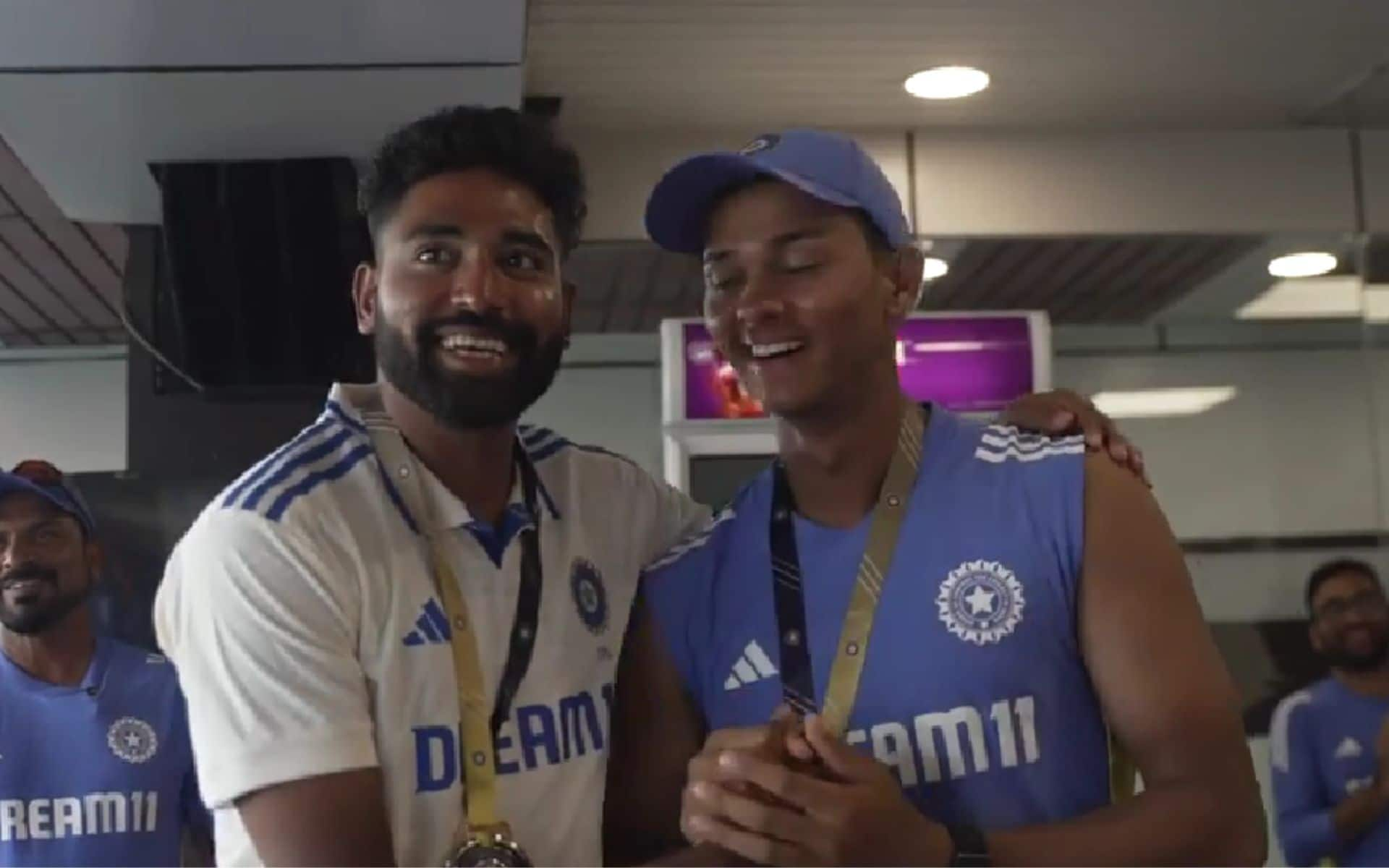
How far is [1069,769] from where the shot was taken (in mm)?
1714

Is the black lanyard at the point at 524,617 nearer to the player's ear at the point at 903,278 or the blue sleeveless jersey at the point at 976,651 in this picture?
the blue sleeveless jersey at the point at 976,651

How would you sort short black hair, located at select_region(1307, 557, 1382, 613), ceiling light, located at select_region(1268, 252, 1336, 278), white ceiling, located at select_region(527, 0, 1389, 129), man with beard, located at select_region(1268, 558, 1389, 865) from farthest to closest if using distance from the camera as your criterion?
1. ceiling light, located at select_region(1268, 252, 1336, 278)
2. short black hair, located at select_region(1307, 557, 1382, 613)
3. man with beard, located at select_region(1268, 558, 1389, 865)
4. white ceiling, located at select_region(527, 0, 1389, 129)

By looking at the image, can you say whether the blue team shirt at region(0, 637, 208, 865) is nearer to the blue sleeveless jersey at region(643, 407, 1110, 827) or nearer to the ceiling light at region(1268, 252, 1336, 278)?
the blue sleeveless jersey at region(643, 407, 1110, 827)

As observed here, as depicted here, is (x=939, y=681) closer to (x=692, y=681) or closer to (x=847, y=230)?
(x=692, y=681)

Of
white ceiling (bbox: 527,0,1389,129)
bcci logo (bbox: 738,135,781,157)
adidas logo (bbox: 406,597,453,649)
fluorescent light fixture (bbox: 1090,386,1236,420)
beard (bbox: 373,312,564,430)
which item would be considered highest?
white ceiling (bbox: 527,0,1389,129)

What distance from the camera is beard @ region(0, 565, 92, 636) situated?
3926 mm

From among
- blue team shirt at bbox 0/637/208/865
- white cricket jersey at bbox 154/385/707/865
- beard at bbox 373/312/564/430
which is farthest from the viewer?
blue team shirt at bbox 0/637/208/865

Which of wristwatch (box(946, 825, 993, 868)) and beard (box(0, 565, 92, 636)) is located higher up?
beard (box(0, 565, 92, 636))

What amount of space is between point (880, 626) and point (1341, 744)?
3855mm

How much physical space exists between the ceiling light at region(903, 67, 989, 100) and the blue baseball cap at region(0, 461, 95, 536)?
8.87ft

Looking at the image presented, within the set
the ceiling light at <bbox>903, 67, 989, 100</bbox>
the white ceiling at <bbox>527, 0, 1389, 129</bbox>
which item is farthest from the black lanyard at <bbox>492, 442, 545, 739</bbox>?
the ceiling light at <bbox>903, 67, 989, 100</bbox>

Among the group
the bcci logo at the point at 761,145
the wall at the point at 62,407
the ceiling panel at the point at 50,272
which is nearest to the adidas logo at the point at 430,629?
the bcci logo at the point at 761,145

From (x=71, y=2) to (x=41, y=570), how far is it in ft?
4.92

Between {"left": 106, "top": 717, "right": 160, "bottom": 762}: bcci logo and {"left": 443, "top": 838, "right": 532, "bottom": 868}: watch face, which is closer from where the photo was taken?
{"left": 443, "top": 838, "right": 532, "bottom": 868}: watch face
